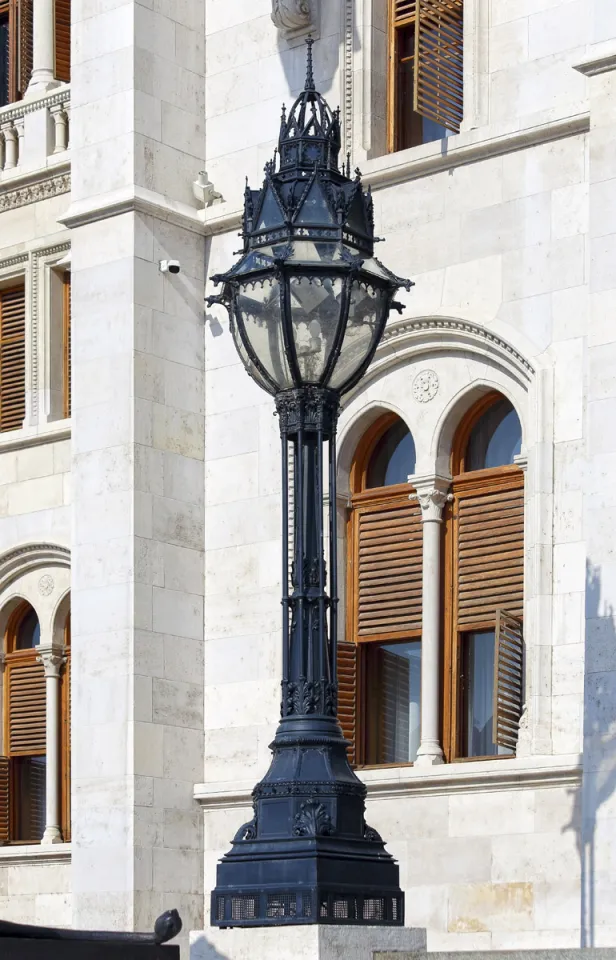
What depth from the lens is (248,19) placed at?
19062 millimetres

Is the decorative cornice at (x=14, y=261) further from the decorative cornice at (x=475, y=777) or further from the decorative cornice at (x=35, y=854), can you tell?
the decorative cornice at (x=475, y=777)

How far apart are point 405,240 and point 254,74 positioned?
8.03 feet

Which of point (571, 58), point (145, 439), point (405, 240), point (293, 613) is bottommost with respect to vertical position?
point (293, 613)

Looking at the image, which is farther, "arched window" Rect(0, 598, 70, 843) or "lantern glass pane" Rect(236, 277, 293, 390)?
"arched window" Rect(0, 598, 70, 843)

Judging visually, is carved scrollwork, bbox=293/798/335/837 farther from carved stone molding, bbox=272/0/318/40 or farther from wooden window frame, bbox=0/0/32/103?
wooden window frame, bbox=0/0/32/103

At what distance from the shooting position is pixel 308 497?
9.92 metres

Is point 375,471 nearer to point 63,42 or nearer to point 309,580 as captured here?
point 63,42

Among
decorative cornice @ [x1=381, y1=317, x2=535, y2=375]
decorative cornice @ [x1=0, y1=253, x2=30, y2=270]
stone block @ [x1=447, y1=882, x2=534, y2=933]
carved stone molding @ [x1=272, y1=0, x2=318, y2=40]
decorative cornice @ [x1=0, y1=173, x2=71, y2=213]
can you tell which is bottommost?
stone block @ [x1=447, y1=882, x2=534, y2=933]

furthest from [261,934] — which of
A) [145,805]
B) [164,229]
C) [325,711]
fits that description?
[164,229]

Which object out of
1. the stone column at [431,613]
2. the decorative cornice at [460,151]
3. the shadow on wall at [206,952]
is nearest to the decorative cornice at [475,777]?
the stone column at [431,613]

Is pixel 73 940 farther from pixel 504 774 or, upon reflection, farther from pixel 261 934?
pixel 504 774


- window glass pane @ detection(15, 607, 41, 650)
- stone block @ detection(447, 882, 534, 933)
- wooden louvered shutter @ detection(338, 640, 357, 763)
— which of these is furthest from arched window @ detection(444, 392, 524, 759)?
window glass pane @ detection(15, 607, 41, 650)

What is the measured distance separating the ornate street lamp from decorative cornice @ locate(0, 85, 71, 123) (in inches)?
409

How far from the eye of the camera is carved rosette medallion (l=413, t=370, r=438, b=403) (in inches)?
683
